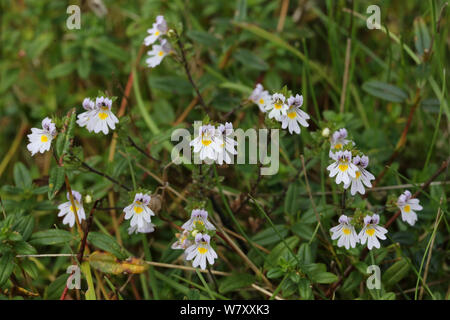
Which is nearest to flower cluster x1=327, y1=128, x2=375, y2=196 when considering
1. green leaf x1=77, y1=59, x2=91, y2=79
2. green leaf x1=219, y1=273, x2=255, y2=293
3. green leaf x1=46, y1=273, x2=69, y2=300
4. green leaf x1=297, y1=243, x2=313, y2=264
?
green leaf x1=297, y1=243, x2=313, y2=264

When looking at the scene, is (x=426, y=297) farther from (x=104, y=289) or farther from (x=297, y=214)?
(x=104, y=289)

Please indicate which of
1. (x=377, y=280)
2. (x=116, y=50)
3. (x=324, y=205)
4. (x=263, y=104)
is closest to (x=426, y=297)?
(x=377, y=280)

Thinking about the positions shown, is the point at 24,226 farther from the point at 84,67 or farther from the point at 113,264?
the point at 84,67

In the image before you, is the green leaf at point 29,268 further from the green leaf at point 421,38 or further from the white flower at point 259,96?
the green leaf at point 421,38

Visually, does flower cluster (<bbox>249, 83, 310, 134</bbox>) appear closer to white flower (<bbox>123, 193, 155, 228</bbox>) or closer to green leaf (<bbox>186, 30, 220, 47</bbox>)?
white flower (<bbox>123, 193, 155, 228</bbox>)

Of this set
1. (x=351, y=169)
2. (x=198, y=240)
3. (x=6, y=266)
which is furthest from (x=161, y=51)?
(x=6, y=266)

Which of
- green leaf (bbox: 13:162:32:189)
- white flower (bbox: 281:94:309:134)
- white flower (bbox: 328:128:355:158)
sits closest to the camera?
white flower (bbox: 281:94:309:134)

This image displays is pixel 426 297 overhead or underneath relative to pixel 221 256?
underneath
